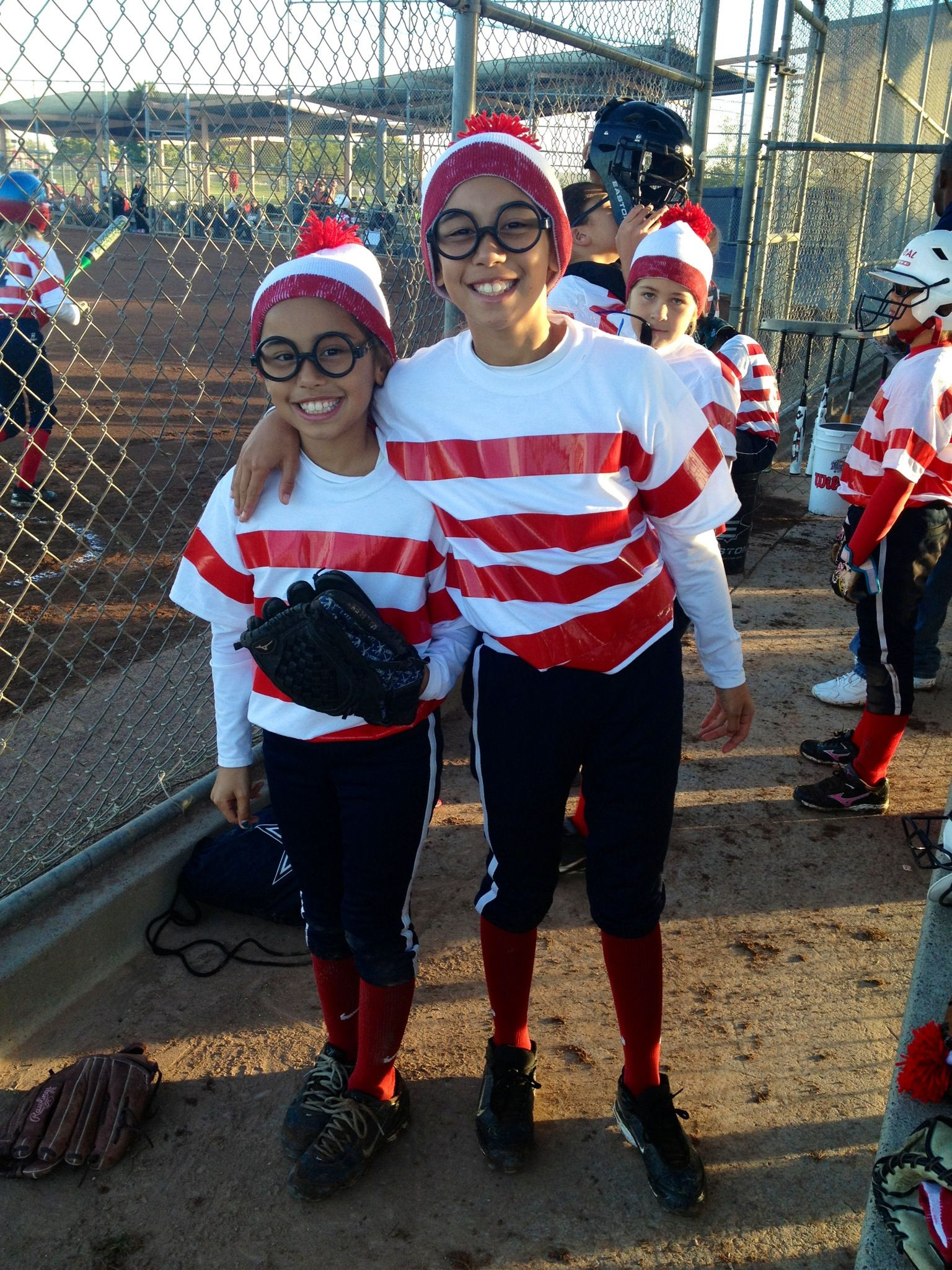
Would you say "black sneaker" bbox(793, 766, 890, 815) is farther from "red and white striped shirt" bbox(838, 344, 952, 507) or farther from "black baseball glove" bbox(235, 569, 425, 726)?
"black baseball glove" bbox(235, 569, 425, 726)

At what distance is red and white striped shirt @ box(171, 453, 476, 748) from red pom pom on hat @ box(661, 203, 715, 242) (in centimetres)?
162

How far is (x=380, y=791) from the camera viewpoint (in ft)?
6.75

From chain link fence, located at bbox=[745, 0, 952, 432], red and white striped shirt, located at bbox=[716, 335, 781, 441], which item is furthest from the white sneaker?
chain link fence, located at bbox=[745, 0, 952, 432]

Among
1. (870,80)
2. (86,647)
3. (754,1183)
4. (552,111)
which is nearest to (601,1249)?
(754,1183)

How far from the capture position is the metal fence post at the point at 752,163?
6266 mm

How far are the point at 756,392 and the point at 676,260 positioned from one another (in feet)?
8.69

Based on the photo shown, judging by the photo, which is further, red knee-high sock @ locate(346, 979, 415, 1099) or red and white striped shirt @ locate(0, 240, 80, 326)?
red and white striped shirt @ locate(0, 240, 80, 326)

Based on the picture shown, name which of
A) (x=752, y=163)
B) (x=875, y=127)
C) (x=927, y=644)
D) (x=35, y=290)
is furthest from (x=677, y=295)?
(x=875, y=127)

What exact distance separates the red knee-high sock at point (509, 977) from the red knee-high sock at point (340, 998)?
32cm

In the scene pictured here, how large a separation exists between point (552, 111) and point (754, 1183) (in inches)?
180

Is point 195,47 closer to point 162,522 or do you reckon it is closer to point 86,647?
point 86,647

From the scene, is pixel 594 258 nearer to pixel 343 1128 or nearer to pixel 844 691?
pixel 844 691

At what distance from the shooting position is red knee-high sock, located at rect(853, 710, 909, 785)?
3.56 metres

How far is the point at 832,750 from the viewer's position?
3.85 meters
